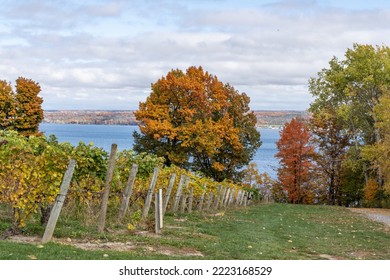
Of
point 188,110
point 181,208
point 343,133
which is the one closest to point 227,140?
point 188,110

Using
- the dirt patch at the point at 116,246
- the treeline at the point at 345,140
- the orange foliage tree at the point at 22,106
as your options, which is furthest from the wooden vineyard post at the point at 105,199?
the orange foliage tree at the point at 22,106

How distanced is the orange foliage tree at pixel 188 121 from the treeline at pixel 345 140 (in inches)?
376

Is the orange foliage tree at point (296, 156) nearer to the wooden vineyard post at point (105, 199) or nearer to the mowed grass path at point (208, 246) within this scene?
the mowed grass path at point (208, 246)

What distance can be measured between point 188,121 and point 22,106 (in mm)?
21196

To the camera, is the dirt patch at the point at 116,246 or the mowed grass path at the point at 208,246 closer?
the mowed grass path at the point at 208,246

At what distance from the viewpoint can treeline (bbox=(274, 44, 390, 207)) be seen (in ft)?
149

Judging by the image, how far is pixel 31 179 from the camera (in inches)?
465

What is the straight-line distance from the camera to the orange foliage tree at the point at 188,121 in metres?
43.4

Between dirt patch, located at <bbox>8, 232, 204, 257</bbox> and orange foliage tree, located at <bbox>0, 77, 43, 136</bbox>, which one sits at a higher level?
orange foliage tree, located at <bbox>0, 77, 43, 136</bbox>

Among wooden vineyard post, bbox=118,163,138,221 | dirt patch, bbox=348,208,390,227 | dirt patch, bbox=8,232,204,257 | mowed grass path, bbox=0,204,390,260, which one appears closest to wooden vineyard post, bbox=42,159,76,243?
dirt patch, bbox=8,232,204,257

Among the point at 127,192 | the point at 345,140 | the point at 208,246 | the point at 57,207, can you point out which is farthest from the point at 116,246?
the point at 345,140

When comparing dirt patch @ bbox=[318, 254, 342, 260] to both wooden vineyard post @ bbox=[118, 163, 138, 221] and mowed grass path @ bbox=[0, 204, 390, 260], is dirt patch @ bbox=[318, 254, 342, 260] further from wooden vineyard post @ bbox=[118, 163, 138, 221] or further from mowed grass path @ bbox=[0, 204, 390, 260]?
wooden vineyard post @ bbox=[118, 163, 138, 221]

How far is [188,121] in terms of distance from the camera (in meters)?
44.0

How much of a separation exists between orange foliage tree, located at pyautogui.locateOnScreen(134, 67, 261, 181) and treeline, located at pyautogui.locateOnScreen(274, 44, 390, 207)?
9.55 m
